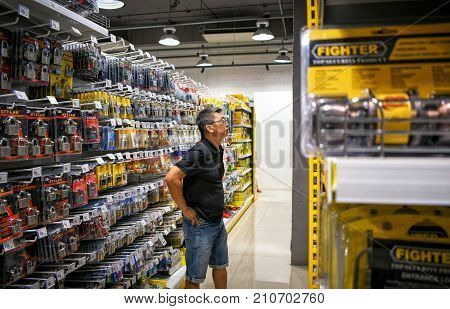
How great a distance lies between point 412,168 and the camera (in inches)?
24.5

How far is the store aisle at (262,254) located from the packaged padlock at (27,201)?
2200mm

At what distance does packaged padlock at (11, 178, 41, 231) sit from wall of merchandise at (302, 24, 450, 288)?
6.10 ft

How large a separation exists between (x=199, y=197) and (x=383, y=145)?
224cm

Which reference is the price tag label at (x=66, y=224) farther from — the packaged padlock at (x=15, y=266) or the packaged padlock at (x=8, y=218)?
the packaged padlock at (x=8, y=218)

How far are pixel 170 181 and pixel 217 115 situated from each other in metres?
0.69

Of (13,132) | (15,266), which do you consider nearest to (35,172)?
(13,132)

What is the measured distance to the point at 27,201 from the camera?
209cm

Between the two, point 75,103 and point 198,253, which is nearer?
point 75,103

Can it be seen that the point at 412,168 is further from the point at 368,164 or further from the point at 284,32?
the point at 284,32

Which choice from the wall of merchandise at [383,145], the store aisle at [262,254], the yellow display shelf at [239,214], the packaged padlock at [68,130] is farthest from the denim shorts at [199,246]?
the yellow display shelf at [239,214]

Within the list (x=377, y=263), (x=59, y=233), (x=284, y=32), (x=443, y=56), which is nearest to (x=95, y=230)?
(x=59, y=233)

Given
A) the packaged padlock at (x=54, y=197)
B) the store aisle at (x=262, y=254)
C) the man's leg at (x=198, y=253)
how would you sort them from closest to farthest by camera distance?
the packaged padlock at (x=54, y=197), the man's leg at (x=198, y=253), the store aisle at (x=262, y=254)

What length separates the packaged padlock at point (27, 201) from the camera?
6.69 feet

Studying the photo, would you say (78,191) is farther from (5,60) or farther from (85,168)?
(5,60)
